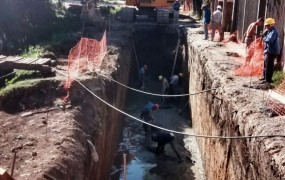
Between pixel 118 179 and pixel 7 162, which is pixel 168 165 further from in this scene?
pixel 7 162

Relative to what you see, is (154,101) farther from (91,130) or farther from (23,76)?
(91,130)

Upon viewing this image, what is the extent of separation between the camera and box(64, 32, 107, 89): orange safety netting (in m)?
12.6

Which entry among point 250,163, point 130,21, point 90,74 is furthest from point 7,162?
point 130,21

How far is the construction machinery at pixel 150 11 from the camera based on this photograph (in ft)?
91.1

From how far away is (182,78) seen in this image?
23406 mm

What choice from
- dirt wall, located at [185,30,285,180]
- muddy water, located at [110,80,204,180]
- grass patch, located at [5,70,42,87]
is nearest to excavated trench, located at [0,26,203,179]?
muddy water, located at [110,80,204,180]

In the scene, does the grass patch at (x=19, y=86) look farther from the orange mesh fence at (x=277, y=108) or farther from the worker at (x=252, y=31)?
the worker at (x=252, y=31)

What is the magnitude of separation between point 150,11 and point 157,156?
55.2 ft

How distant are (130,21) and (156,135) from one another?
15.8 metres

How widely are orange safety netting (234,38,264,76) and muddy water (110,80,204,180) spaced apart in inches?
148

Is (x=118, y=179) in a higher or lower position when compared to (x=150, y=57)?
lower

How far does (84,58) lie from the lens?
563 inches

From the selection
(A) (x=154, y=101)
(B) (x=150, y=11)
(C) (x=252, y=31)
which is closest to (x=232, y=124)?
(C) (x=252, y=31)

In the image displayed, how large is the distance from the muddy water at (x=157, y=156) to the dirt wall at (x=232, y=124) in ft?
1.78
